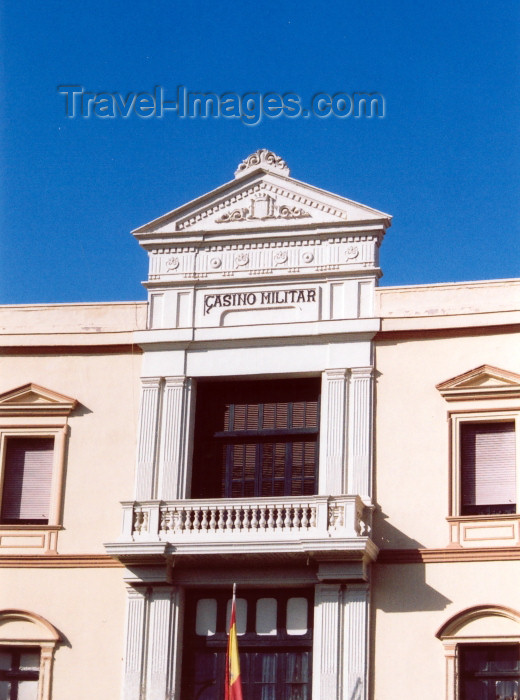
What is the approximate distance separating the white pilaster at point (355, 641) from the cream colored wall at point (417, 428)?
3.54 ft

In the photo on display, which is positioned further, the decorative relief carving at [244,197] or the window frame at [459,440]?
the decorative relief carving at [244,197]

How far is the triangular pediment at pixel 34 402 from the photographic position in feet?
95.8

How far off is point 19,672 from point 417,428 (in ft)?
28.2

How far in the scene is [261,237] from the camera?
2947 cm

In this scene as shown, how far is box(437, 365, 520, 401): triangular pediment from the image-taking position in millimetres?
27281

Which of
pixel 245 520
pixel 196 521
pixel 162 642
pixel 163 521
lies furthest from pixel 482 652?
pixel 163 521

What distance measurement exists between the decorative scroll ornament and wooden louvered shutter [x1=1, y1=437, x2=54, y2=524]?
5629 millimetres

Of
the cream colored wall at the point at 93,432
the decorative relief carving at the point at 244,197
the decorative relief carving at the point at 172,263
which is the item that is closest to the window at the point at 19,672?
the cream colored wall at the point at 93,432

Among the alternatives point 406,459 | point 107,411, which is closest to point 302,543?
point 406,459

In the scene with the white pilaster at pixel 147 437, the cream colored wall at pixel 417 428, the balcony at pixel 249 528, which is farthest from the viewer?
the white pilaster at pixel 147 437

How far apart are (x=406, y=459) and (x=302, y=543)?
2699 millimetres

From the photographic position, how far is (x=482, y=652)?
26016 mm

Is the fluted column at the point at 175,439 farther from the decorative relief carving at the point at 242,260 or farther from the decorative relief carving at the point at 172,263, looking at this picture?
the decorative relief carving at the point at 242,260

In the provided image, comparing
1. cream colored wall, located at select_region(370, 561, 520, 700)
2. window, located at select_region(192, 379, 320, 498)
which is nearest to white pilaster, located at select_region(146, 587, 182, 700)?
window, located at select_region(192, 379, 320, 498)
